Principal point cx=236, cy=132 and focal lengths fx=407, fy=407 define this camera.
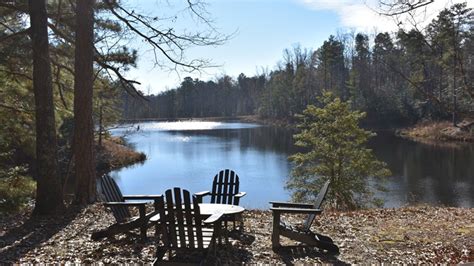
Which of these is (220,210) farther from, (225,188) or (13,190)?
(13,190)

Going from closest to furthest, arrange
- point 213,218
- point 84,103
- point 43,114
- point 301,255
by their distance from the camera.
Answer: point 213,218 → point 301,255 → point 43,114 → point 84,103

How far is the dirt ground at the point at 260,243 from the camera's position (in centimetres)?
432

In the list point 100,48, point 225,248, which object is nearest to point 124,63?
point 100,48

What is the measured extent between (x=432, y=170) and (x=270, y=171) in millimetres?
8324

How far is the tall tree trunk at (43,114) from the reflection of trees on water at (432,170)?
1177 centimetres

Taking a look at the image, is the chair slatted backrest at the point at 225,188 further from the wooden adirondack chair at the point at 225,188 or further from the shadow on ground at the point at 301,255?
the shadow on ground at the point at 301,255

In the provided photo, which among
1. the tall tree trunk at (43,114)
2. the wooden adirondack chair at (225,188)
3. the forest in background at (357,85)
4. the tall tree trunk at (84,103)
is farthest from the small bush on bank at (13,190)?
the forest in background at (357,85)

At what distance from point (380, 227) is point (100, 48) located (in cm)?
632

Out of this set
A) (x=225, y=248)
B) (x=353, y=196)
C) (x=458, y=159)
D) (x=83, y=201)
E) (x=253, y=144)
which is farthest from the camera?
(x=253, y=144)

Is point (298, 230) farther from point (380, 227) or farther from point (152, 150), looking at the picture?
point (152, 150)

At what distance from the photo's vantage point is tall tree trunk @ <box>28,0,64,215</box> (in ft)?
21.3

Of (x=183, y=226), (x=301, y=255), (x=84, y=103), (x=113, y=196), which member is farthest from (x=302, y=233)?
(x=84, y=103)

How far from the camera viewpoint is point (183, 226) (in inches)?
158

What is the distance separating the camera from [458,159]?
79.0 ft
